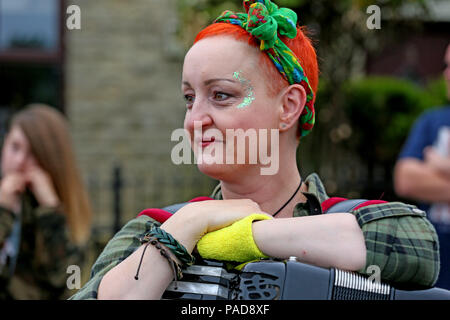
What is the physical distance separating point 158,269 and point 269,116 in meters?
0.52

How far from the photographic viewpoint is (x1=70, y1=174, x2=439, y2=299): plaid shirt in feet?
4.91

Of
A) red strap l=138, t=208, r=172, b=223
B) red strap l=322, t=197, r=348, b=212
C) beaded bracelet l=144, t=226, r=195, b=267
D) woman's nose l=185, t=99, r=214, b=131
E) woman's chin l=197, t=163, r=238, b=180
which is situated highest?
woman's nose l=185, t=99, r=214, b=131

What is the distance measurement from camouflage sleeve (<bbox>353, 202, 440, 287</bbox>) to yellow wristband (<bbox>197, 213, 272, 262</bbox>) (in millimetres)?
282

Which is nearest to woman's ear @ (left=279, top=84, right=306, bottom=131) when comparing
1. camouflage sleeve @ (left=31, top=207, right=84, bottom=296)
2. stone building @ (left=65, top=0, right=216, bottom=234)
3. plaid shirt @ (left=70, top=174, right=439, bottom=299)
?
plaid shirt @ (left=70, top=174, right=439, bottom=299)

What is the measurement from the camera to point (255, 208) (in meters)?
1.62

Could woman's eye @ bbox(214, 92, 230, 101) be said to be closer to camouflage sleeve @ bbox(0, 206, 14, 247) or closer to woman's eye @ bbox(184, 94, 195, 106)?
woman's eye @ bbox(184, 94, 195, 106)

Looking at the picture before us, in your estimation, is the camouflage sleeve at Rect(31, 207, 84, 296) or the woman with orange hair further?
the camouflage sleeve at Rect(31, 207, 84, 296)

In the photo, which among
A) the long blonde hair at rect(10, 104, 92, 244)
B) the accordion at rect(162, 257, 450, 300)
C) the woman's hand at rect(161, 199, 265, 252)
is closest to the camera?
the accordion at rect(162, 257, 450, 300)

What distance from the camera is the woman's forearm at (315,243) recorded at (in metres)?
1.50

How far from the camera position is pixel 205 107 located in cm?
162

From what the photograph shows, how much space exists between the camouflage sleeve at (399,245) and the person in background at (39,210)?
9.43 ft

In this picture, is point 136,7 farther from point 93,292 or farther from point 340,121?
point 93,292

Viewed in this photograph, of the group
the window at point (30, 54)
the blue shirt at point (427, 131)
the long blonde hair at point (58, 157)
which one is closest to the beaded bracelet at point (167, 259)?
the long blonde hair at point (58, 157)
